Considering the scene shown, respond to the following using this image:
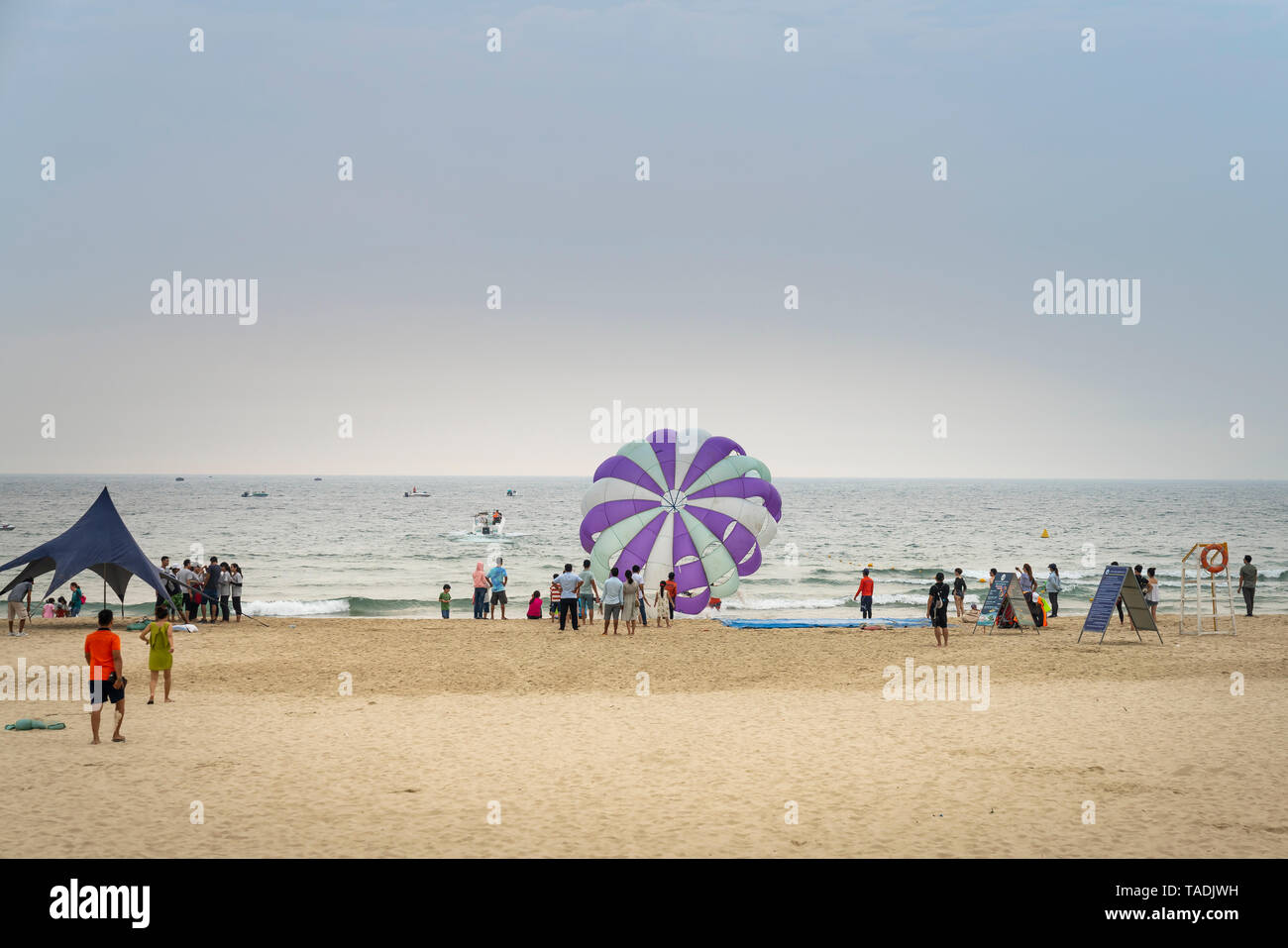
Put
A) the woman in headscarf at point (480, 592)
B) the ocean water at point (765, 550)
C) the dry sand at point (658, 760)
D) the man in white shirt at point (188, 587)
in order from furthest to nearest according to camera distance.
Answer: the ocean water at point (765, 550)
the woman in headscarf at point (480, 592)
the man in white shirt at point (188, 587)
the dry sand at point (658, 760)

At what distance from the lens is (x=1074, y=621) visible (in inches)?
941

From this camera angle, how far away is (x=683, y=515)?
923 inches

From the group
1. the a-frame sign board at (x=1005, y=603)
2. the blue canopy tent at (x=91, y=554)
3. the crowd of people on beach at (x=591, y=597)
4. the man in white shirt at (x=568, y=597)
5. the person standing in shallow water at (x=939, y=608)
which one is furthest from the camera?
the a-frame sign board at (x=1005, y=603)

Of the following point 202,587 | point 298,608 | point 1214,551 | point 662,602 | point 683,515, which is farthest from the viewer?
point 298,608

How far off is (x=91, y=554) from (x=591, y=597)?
36.3ft

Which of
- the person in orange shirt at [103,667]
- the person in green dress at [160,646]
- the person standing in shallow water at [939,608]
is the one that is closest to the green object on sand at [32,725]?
the person in orange shirt at [103,667]

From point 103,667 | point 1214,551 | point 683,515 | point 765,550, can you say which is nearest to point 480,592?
point 683,515

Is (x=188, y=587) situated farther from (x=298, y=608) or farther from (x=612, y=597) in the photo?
(x=612, y=597)

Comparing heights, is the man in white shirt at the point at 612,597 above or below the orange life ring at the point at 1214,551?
below

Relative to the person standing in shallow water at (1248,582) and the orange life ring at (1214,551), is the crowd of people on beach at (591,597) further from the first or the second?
the person standing in shallow water at (1248,582)

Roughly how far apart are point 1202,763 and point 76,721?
521 inches

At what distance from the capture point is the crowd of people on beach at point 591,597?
20.5 metres

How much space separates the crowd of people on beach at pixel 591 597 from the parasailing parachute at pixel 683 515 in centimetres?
56

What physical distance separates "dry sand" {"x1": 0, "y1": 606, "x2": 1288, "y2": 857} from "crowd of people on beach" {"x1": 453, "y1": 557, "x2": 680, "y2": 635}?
285cm
